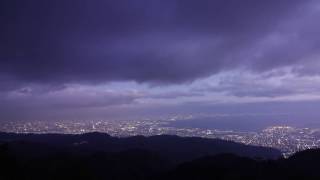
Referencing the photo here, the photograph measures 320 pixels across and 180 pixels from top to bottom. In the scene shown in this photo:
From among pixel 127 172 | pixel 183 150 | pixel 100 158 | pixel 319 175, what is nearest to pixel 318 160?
pixel 319 175

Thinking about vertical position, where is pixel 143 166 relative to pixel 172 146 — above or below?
below

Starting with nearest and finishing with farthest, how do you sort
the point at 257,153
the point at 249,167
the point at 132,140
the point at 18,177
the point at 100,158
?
the point at 18,177 → the point at 249,167 → the point at 100,158 → the point at 257,153 → the point at 132,140

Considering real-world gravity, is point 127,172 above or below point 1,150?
below

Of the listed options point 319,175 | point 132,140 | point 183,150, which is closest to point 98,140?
point 132,140

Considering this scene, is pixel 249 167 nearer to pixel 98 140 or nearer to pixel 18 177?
pixel 18 177

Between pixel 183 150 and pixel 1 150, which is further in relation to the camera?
pixel 183 150

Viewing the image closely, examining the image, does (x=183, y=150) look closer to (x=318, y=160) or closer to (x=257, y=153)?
(x=257, y=153)

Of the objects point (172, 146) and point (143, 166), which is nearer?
point (143, 166)

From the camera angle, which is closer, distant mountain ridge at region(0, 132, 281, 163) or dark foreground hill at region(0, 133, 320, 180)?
dark foreground hill at region(0, 133, 320, 180)

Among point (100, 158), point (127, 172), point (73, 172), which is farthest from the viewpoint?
point (100, 158)

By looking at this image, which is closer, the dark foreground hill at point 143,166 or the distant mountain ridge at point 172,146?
the dark foreground hill at point 143,166
